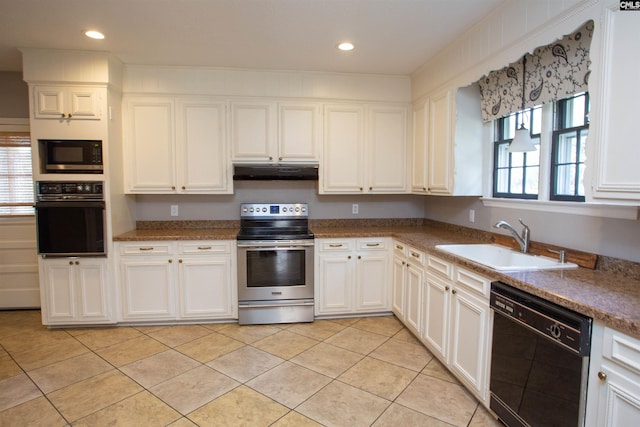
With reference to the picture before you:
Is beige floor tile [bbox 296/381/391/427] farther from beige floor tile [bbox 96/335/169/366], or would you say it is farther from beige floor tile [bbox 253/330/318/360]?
beige floor tile [bbox 96/335/169/366]

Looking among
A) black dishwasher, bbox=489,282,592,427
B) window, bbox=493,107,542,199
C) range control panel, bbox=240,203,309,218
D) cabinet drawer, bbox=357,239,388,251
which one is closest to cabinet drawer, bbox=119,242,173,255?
range control panel, bbox=240,203,309,218

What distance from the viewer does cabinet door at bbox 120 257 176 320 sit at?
321cm

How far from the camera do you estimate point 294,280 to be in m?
3.35

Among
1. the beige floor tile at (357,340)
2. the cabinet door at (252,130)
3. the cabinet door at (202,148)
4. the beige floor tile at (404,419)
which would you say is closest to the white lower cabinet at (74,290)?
the cabinet door at (202,148)

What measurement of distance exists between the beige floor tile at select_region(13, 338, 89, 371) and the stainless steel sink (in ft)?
10.1

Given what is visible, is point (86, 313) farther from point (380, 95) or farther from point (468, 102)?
point (468, 102)

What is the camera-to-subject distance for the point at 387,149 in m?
3.70

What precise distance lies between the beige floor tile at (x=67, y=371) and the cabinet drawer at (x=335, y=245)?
1.98 metres

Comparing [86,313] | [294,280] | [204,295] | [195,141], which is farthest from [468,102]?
[86,313]

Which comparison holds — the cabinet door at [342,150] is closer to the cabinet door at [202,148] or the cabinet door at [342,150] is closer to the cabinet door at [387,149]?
the cabinet door at [387,149]

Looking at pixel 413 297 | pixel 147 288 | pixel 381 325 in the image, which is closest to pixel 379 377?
pixel 413 297

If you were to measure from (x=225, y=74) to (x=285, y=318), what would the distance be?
2519 millimetres

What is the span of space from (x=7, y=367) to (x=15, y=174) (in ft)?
6.90

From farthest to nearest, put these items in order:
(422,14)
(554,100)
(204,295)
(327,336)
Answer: (204,295), (327,336), (422,14), (554,100)
